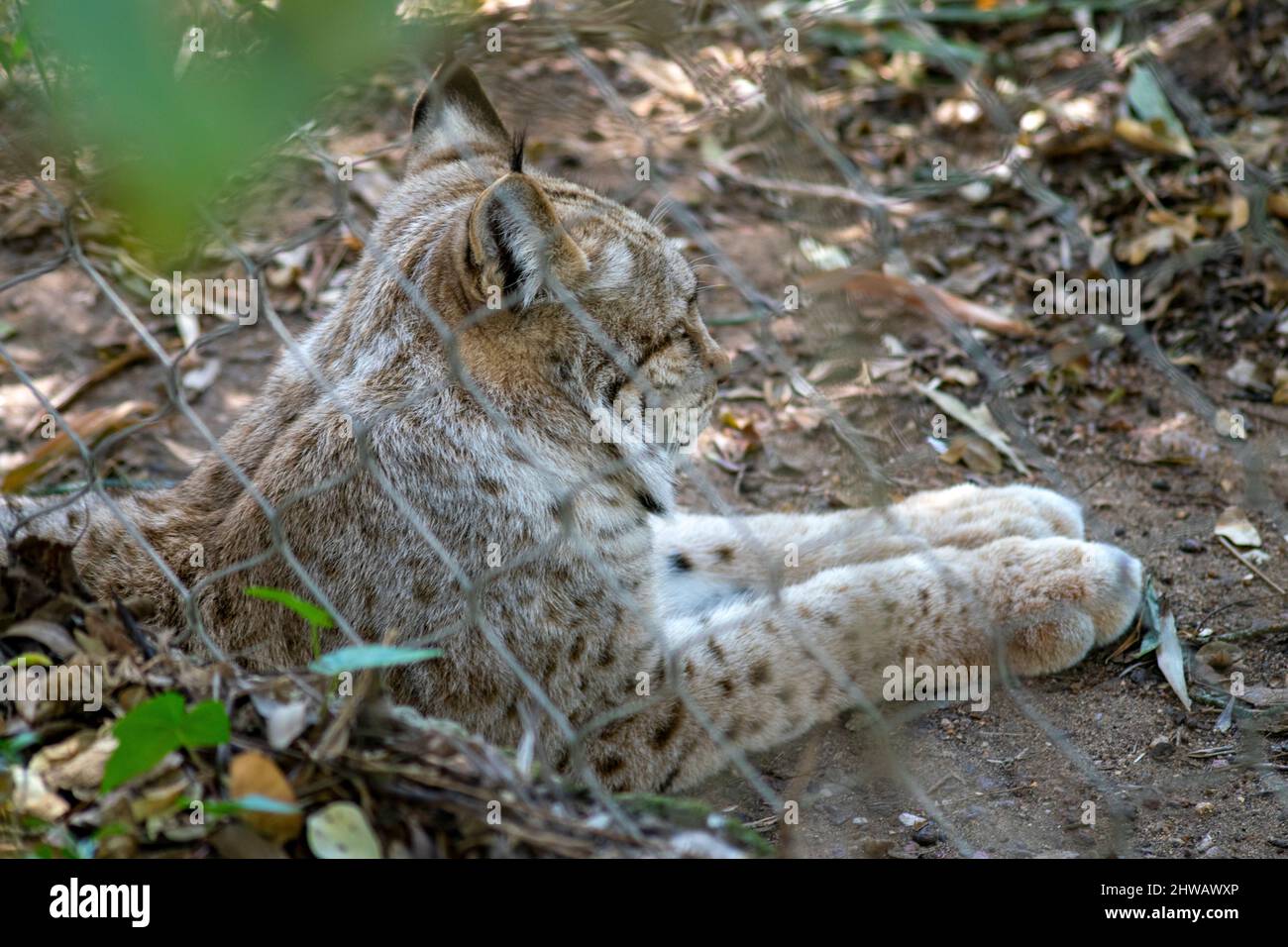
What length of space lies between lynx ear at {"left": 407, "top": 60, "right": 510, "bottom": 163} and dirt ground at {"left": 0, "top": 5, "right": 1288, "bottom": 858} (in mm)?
430

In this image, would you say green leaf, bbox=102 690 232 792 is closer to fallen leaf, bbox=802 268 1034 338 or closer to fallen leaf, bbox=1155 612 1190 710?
fallen leaf, bbox=1155 612 1190 710

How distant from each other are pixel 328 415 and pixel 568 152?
2336 millimetres

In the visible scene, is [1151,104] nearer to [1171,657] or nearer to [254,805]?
[1171,657]

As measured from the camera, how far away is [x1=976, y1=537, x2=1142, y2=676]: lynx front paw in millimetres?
2258

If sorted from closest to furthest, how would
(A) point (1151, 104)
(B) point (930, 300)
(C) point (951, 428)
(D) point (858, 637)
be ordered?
(D) point (858, 637)
(C) point (951, 428)
(B) point (930, 300)
(A) point (1151, 104)

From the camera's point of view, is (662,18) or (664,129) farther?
(664,129)

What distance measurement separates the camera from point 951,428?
312 centimetres

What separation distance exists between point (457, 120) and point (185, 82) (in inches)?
65.6

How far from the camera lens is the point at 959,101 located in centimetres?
424

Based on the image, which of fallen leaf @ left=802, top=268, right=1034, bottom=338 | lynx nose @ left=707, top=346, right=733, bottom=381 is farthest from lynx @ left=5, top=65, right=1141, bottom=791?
fallen leaf @ left=802, top=268, right=1034, bottom=338

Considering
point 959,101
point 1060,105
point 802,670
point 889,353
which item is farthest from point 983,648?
point 959,101

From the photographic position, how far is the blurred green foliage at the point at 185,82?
870 mm

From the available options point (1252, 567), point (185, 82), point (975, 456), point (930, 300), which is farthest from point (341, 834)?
point (930, 300)
